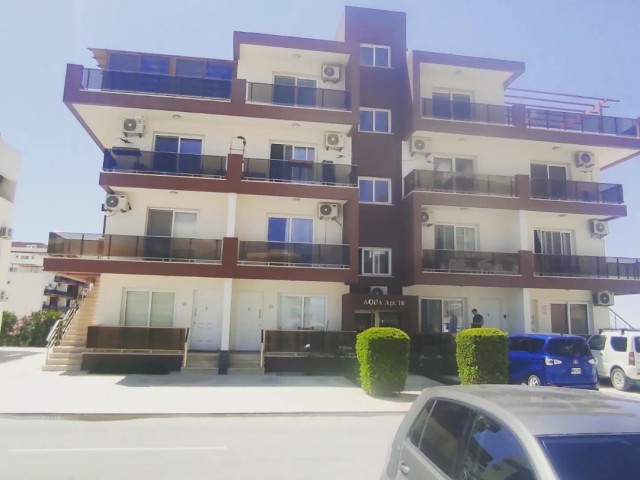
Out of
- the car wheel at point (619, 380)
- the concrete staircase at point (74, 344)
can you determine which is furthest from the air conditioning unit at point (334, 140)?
the car wheel at point (619, 380)

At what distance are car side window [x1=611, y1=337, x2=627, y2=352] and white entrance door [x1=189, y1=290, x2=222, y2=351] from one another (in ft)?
43.9

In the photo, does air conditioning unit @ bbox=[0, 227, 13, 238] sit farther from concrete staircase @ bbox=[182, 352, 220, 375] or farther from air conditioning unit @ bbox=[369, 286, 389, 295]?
air conditioning unit @ bbox=[369, 286, 389, 295]

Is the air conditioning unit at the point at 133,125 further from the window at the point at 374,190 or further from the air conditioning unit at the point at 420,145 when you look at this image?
the air conditioning unit at the point at 420,145

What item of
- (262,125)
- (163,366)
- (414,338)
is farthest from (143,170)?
(414,338)

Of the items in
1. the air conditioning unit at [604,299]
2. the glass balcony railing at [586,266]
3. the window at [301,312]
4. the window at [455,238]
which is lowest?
the window at [301,312]

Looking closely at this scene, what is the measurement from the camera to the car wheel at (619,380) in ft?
46.4

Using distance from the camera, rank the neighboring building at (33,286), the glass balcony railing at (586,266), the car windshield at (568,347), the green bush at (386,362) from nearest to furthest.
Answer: the green bush at (386,362) → the car windshield at (568,347) → the glass balcony railing at (586,266) → the neighboring building at (33,286)

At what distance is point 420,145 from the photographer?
65.7ft

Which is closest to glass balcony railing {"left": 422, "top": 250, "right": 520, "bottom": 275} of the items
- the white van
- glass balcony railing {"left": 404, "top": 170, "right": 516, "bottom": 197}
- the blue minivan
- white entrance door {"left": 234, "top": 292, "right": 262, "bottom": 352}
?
glass balcony railing {"left": 404, "top": 170, "right": 516, "bottom": 197}

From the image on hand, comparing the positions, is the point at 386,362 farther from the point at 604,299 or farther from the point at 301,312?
the point at 604,299

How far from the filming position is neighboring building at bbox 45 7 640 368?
17438 mm

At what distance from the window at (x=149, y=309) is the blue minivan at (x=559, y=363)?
12.4 m

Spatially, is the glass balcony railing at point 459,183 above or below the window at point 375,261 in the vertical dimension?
above

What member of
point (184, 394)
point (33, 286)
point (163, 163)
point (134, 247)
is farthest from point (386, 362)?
point (33, 286)
